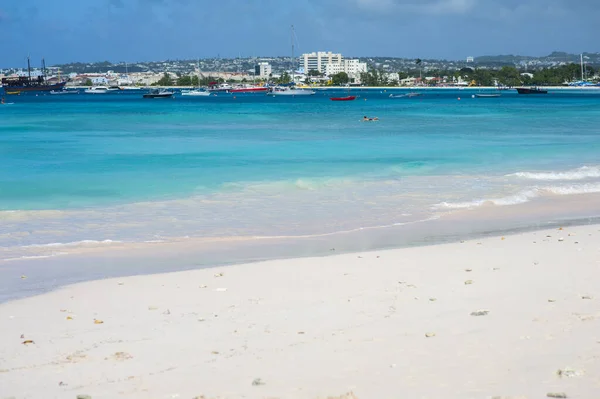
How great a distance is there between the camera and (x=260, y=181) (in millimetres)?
23031

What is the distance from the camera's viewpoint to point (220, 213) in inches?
662

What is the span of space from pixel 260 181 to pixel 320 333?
1567cm

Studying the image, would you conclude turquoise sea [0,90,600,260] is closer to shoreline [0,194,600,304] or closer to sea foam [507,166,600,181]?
sea foam [507,166,600,181]

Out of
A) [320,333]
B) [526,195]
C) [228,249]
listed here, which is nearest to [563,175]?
[526,195]

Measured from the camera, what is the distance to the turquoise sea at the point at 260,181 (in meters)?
15.2

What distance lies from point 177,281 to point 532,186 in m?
13.4

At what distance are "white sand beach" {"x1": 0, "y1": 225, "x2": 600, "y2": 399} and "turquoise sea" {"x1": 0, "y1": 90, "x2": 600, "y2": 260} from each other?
402cm

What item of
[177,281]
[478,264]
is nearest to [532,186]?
[478,264]

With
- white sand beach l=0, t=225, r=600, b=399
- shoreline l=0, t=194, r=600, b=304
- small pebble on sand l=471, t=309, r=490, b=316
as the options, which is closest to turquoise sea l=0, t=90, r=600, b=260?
shoreline l=0, t=194, r=600, b=304

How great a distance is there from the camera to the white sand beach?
6.17m

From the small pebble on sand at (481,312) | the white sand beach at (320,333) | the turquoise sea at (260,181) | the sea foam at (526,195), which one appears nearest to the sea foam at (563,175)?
the turquoise sea at (260,181)

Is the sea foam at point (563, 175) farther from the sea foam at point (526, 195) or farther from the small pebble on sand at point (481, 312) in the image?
the small pebble on sand at point (481, 312)

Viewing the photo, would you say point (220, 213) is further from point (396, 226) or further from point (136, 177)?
point (136, 177)

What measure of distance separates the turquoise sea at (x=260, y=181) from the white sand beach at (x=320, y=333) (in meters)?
4.02
